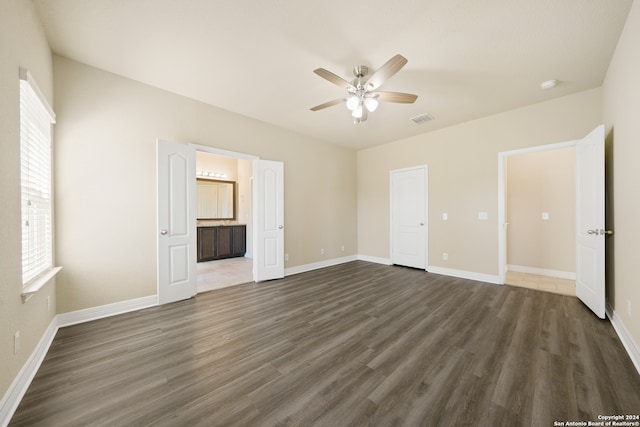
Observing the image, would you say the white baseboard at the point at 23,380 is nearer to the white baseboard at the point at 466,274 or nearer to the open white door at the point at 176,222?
the open white door at the point at 176,222

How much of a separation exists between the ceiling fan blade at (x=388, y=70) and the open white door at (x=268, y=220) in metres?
2.41

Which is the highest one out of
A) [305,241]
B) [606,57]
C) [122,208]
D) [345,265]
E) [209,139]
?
[606,57]

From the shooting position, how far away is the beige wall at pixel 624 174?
6.47 feet

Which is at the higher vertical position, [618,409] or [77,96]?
[77,96]

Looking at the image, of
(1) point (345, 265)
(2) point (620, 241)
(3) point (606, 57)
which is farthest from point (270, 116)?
(2) point (620, 241)

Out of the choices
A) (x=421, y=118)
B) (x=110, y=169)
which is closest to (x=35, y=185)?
(x=110, y=169)

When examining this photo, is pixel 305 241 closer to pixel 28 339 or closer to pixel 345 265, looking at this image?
pixel 345 265

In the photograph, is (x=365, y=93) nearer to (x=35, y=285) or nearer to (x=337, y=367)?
(x=337, y=367)

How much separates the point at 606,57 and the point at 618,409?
3325 millimetres

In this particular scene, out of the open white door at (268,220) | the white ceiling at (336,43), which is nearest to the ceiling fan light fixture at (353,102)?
the white ceiling at (336,43)

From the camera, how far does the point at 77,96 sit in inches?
107

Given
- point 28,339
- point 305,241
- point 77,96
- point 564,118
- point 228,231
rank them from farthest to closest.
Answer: point 228,231, point 305,241, point 564,118, point 77,96, point 28,339

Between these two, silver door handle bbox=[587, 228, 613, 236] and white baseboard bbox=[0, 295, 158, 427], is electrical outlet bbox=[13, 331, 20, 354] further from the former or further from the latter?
silver door handle bbox=[587, 228, 613, 236]

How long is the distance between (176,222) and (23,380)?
1.98 metres
